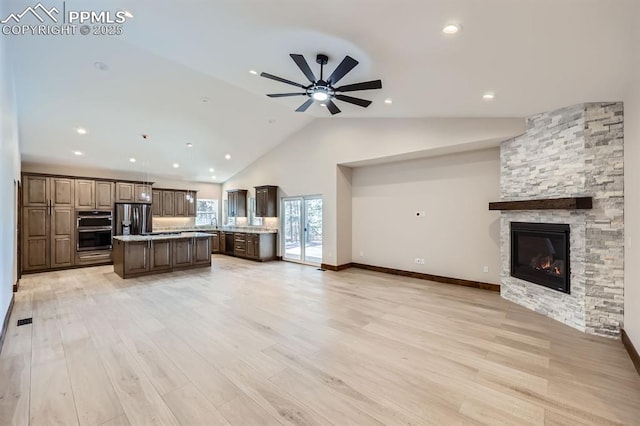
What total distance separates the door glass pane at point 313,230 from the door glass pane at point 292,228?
29 centimetres

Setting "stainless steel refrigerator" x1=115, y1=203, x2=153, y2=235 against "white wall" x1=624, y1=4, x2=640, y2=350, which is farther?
"stainless steel refrigerator" x1=115, y1=203, x2=153, y2=235

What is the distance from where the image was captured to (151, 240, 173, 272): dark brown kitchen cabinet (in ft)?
22.2

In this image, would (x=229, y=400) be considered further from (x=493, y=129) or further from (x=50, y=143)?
(x=50, y=143)

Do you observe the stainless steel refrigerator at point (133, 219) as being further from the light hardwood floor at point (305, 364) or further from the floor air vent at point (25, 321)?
the floor air vent at point (25, 321)

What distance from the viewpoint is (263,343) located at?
3.18 meters

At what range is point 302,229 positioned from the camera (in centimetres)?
827

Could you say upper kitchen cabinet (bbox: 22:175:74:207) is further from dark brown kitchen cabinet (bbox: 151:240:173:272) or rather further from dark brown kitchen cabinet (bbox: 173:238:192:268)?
dark brown kitchen cabinet (bbox: 173:238:192:268)

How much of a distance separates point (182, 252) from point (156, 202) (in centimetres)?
315

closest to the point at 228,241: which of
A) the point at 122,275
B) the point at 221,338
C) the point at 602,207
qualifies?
the point at 122,275

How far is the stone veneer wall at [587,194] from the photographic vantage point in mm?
3439

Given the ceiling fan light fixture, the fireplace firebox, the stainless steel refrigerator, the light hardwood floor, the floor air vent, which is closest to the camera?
the light hardwood floor

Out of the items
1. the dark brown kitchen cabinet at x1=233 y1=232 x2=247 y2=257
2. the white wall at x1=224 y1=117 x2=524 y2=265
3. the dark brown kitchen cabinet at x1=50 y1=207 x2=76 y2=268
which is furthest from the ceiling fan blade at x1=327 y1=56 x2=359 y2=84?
the dark brown kitchen cabinet at x1=50 y1=207 x2=76 y2=268

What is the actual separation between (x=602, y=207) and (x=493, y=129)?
1.92m

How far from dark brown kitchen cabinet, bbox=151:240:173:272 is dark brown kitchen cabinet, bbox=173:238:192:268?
0.12 meters
